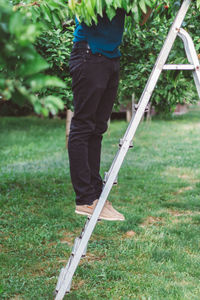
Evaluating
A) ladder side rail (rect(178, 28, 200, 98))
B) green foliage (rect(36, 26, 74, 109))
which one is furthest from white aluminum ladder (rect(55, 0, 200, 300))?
green foliage (rect(36, 26, 74, 109))

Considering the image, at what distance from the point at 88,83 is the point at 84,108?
0.59 ft

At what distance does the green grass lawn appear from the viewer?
3.50m

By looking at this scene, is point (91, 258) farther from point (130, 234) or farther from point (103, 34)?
point (103, 34)

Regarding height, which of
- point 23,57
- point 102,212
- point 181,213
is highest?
point 23,57

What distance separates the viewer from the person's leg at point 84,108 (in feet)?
10.1

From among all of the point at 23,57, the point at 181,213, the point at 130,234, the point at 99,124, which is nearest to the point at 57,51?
the point at 99,124

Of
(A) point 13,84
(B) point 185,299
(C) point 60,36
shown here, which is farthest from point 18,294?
(C) point 60,36

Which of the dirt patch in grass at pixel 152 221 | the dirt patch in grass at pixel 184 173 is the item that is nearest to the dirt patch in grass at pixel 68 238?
the dirt patch in grass at pixel 152 221

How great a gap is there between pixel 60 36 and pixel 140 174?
375cm

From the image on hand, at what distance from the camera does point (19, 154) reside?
11188 millimetres

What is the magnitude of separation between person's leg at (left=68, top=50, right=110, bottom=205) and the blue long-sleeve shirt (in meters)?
0.07

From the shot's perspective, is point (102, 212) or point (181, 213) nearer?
point (102, 212)

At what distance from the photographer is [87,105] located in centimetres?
313

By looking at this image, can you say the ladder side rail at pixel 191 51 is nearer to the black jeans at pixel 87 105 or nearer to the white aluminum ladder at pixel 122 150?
the white aluminum ladder at pixel 122 150
